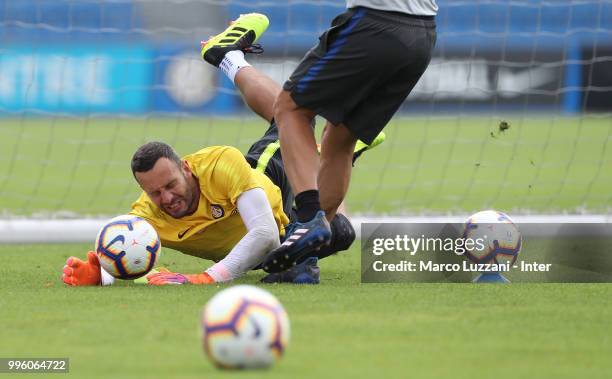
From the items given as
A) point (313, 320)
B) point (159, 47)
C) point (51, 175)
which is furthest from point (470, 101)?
point (313, 320)

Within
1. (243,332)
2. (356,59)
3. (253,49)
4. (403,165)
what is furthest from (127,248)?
(403,165)

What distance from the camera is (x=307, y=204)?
5.68 metres

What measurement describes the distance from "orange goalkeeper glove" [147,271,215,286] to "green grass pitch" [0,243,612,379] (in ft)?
0.48

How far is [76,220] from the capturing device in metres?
8.58

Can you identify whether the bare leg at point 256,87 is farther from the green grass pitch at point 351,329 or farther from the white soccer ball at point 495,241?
the white soccer ball at point 495,241

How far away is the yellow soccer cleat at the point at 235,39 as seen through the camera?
272 inches

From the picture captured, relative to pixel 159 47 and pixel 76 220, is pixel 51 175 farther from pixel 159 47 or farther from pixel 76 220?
pixel 159 47

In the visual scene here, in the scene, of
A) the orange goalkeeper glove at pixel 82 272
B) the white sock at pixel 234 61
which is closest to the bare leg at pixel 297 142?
the orange goalkeeper glove at pixel 82 272

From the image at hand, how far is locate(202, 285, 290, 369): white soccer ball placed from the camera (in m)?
3.76

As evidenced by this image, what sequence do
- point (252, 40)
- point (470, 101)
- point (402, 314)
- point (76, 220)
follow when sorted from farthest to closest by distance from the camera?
1. point (470, 101)
2. point (76, 220)
3. point (252, 40)
4. point (402, 314)

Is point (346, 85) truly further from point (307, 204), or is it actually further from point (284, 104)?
point (307, 204)

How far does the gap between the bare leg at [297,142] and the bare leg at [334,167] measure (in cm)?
25

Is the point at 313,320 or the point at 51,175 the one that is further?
the point at 51,175

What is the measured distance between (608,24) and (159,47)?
25.9 feet
